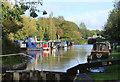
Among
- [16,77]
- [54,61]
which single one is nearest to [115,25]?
[54,61]

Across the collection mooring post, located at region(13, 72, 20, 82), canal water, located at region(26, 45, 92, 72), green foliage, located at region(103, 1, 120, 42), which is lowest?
canal water, located at region(26, 45, 92, 72)

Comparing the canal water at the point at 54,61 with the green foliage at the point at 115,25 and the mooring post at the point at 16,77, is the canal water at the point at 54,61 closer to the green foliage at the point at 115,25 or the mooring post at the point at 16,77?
the green foliage at the point at 115,25

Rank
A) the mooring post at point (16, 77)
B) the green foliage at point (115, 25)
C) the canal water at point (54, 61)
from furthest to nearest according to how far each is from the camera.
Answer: the canal water at point (54, 61)
the green foliage at point (115, 25)
the mooring post at point (16, 77)

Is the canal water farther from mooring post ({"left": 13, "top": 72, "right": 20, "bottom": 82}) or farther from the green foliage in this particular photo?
mooring post ({"left": 13, "top": 72, "right": 20, "bottom": 82})

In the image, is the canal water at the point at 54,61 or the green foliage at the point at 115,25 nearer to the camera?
the green foliage at the point at 115,25

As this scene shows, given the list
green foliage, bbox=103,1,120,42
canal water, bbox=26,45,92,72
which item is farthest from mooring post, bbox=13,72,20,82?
green foliage, bbox=103,1,120,42

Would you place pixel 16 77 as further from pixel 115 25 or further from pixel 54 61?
pixel 54 61

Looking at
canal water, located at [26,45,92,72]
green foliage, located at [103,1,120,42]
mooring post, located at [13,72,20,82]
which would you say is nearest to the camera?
mooring post, located at [13,72,20,82]

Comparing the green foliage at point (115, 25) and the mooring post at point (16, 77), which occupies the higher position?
the green foliage at point (115, 25)

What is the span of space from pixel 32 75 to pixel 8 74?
49.6 inches

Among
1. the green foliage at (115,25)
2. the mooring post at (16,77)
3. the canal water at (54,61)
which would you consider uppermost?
the green foliage at (115,25)

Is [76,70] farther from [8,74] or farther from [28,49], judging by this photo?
[28,49]

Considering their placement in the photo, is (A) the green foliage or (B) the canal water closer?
(A) the green foliage

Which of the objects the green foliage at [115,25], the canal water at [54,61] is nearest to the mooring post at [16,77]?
the canal water at [54,61]
